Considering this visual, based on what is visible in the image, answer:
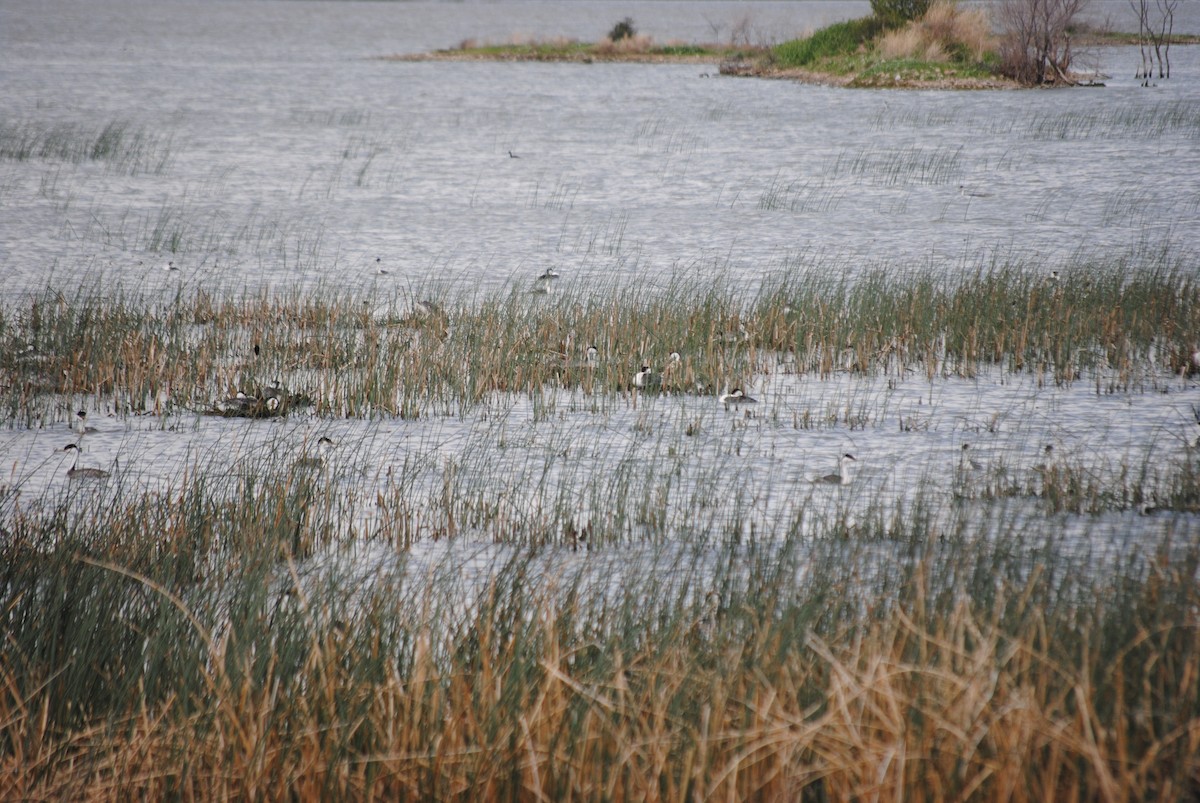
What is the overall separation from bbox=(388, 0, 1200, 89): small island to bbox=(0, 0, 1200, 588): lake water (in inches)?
82.2

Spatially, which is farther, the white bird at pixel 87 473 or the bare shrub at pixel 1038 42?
the bare shrub at pixel 1038 42

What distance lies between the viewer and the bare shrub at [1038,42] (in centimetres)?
2408

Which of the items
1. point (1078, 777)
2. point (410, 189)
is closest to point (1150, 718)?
point (1078, 777)

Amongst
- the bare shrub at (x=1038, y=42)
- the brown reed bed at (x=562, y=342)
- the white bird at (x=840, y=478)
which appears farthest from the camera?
the bare shrub at (x=1038, y=42)

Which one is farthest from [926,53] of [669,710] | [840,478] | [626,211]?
[669,710]

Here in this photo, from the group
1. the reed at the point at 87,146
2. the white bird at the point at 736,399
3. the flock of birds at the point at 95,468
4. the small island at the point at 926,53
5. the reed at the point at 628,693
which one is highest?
the small island at the point at 926,53

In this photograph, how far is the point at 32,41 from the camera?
4147 cm

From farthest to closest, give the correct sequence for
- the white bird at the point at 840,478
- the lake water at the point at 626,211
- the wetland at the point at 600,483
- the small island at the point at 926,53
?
the small island at the point at 926,53
the lake water at the point at 626,211
the white bird at the point at 840,478
the wetland at the point at 600,483

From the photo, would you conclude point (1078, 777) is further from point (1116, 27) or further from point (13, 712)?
point (1116, 27)

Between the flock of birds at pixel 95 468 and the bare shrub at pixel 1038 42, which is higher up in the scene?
the bare shrub at pixel 1038 42

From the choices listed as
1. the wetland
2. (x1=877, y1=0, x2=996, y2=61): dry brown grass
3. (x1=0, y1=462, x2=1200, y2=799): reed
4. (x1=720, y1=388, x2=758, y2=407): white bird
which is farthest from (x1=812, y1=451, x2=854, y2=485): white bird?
(x1=877, y1=0, x2=996, y2=61): dry brown grass

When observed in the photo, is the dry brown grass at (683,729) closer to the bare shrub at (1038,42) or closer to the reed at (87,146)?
the reed at (87,146)

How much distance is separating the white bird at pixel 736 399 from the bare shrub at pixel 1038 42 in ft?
71.8

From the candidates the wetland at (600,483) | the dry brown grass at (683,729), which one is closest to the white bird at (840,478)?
the wetland at (600,483)
